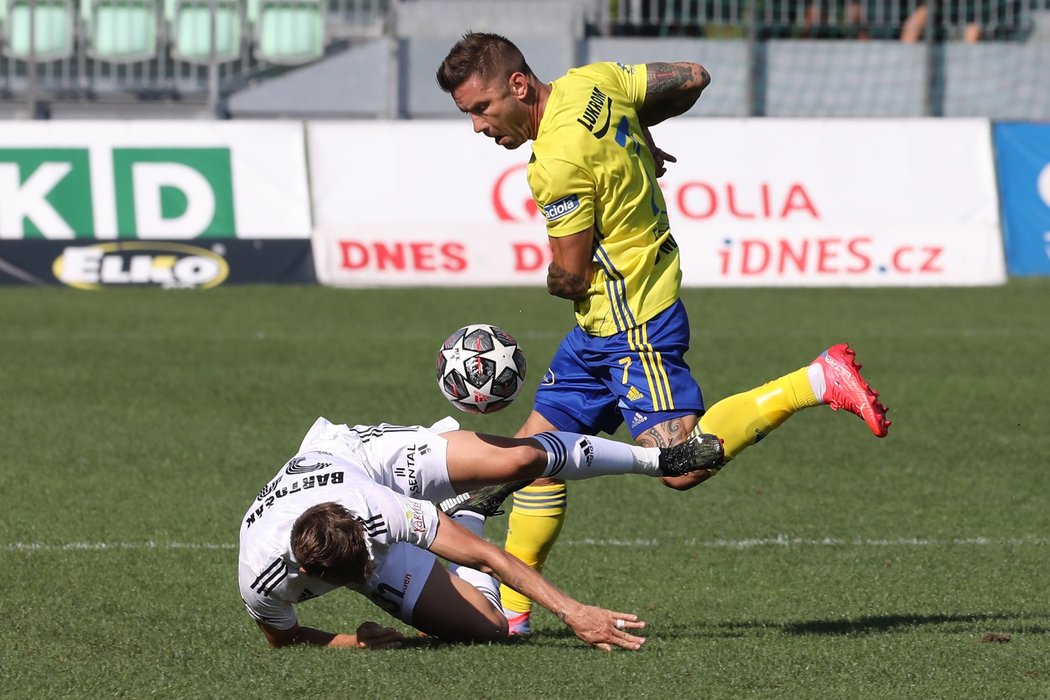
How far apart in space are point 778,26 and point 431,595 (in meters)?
17.6

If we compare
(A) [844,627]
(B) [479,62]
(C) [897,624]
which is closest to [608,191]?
(B) [479,62]

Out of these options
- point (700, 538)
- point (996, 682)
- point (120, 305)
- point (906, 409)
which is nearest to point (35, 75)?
point (120, 305)

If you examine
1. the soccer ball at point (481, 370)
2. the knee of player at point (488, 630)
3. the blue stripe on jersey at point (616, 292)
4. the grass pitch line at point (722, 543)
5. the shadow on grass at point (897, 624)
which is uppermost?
the blue stripe on jersey at point (616, 292)

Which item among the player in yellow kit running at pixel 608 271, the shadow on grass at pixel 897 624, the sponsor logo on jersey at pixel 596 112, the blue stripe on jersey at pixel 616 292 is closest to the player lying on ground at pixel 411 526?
the player in yellow kit running at pixel 608 271

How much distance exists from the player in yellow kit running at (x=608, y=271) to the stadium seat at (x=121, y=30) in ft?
54.1

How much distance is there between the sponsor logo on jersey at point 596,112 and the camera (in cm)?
604

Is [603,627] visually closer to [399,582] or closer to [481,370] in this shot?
[399,582]

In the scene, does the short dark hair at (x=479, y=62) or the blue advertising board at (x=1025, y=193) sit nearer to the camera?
the short dark hair at (x=479, y=62)

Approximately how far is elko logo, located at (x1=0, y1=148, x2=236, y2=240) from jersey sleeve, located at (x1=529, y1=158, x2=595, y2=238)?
1141 centimetres

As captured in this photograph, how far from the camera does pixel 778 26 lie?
72.7 ft

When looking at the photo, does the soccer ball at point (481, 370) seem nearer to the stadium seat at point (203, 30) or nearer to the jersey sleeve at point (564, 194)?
the jersey sleeve at point (564, 194)

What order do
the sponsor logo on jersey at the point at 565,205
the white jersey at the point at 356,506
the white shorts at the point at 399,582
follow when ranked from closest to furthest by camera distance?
1. the white jersey at the point at 356,506
2. the white shorts at the point at 399,582
3. the sponsor logo on jersey at the point at 565,205

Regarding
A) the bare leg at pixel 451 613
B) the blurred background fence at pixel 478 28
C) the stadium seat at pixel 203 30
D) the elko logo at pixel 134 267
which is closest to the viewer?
the bare leg at pixel 451 613

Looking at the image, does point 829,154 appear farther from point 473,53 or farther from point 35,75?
point 473,53
